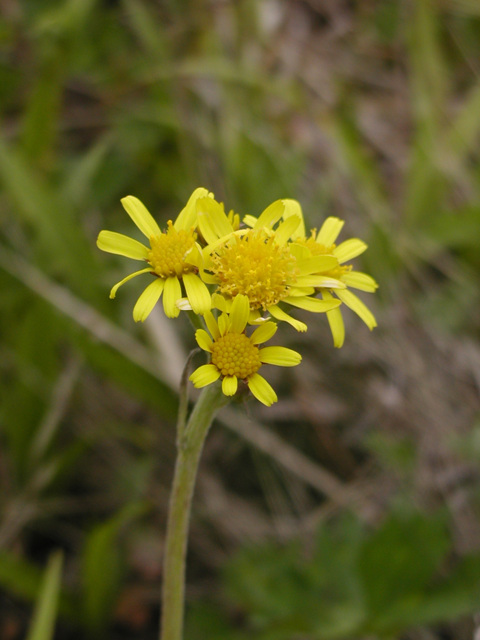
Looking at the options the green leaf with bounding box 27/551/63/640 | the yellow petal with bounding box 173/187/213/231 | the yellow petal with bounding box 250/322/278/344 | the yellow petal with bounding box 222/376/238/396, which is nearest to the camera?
the yellow petal with bounding box 222/376/238/396

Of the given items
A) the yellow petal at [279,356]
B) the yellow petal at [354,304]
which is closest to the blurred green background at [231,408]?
the yellow petal at [354,304]

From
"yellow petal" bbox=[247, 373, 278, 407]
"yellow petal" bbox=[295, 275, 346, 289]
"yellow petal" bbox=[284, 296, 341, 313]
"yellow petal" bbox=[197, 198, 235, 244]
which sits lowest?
"yellow petal" bbox=[247, 373, 278, 407]

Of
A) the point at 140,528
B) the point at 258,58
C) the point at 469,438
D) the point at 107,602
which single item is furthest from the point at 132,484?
the point at 258,58

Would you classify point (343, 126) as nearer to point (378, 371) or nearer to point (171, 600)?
point (378, 371)

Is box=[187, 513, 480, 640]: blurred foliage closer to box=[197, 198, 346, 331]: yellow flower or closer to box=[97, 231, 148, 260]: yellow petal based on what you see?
box=[197, 198, 346, 331]: yellow flower

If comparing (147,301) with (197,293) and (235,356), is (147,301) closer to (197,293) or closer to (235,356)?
(197,293)

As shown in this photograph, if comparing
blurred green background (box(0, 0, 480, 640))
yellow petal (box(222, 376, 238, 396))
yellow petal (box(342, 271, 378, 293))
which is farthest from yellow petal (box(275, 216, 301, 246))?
blurred green background (box(0, 0, 480, 640))

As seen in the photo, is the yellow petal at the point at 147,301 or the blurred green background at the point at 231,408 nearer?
the yellow petal at the point at 147,301

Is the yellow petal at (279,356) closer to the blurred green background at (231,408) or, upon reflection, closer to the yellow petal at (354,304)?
the yellow petal at (354,304)
